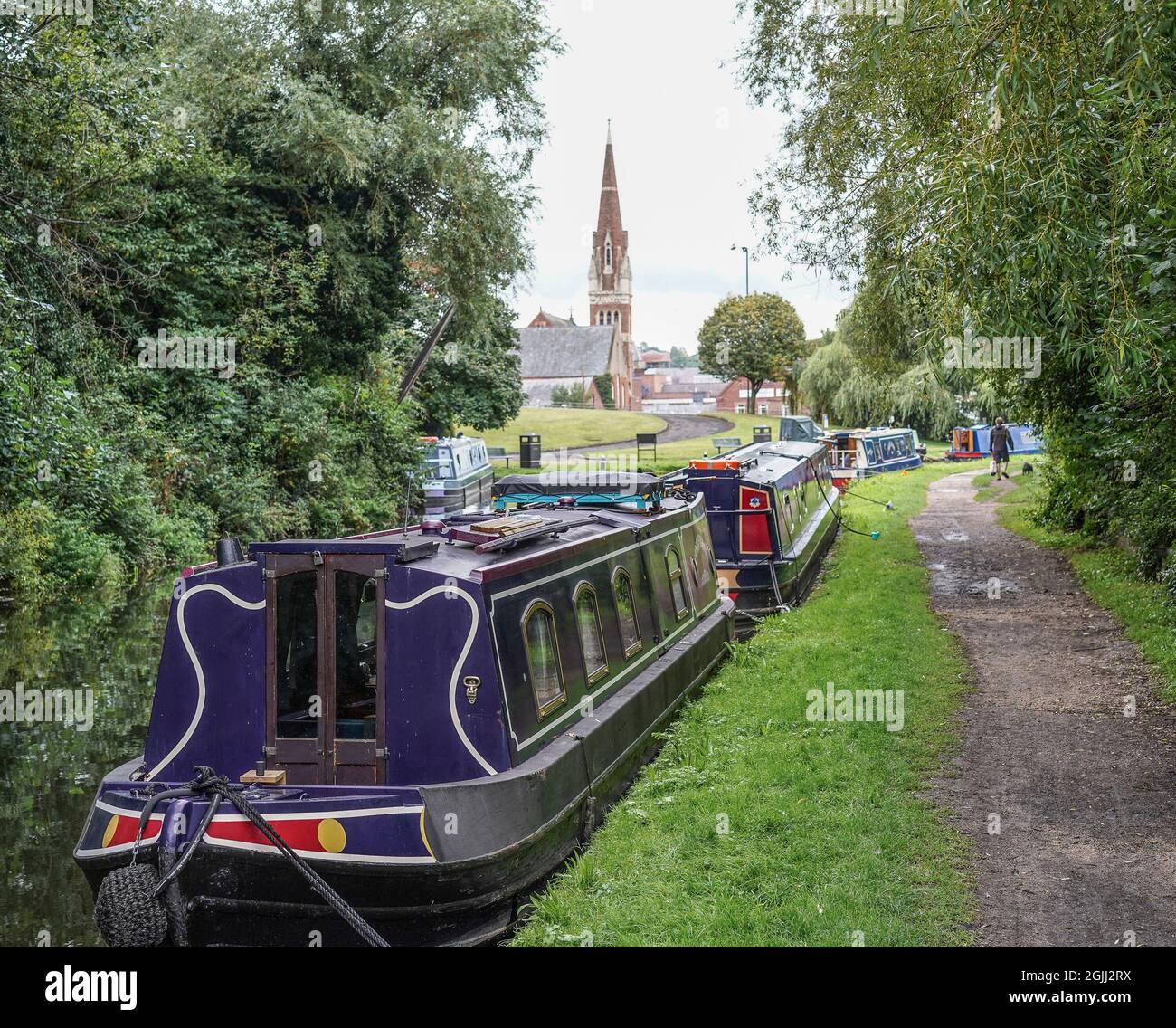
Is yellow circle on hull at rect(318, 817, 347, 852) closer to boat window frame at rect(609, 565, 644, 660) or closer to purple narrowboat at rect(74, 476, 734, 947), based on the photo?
purple narrowboat at rect(74, 476, 734, 947)

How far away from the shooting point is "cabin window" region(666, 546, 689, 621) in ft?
33.2

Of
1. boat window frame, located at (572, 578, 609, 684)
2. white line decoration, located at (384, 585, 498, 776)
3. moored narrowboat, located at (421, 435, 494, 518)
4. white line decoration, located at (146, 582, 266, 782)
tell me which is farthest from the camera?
moored narrowboat, located at (421, 435, 494, 518)

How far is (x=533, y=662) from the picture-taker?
6469 mm

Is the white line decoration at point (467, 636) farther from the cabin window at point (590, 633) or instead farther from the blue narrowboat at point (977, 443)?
the blue narrowboat at point (977, 443)

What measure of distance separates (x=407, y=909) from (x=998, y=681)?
6.46 meters

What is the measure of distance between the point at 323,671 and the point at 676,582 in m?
5.02

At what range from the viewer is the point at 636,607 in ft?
29.3

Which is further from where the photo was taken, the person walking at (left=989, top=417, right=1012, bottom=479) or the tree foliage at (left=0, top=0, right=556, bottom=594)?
the person walking at (left=989, top=417, right=1012, bottom=479)

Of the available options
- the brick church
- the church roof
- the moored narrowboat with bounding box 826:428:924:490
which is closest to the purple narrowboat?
the moored narrowboat with bounding box 826:428:924:490

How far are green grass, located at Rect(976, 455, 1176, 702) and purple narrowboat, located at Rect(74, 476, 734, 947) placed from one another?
18.6ft

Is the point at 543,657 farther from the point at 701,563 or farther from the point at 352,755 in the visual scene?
the point at 701,563

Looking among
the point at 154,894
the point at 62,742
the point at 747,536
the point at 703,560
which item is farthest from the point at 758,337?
the point at 154,894

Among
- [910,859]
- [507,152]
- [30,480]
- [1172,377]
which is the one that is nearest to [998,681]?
[1172,377]

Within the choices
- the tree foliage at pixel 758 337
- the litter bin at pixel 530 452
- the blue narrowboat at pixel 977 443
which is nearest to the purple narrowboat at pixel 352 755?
the litter bin at pixel 530 452
